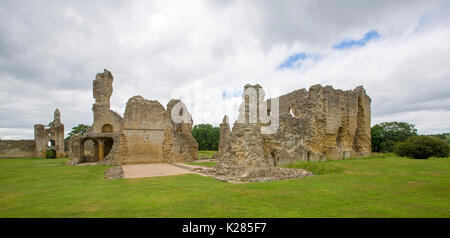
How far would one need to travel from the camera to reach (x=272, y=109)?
27.8m

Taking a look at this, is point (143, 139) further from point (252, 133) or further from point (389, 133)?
point (389, 133)

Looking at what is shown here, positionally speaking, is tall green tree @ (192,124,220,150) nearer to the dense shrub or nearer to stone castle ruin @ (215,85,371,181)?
stone castle ruin @ (215,85,371,181)

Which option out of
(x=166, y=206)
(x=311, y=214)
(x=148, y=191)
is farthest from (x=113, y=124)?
(x=311, y=214)

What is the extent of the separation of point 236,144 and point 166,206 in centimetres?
712

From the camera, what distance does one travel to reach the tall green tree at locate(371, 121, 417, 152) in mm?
30817

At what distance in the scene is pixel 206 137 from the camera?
59.1 meters

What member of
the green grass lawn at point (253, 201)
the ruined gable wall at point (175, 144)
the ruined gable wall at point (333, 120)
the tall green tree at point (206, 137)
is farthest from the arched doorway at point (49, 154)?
the ruined gable wall at point (333, 120)

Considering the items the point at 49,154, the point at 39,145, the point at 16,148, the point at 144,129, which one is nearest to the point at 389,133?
the point at 144,129

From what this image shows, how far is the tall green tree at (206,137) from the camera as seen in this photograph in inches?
2264

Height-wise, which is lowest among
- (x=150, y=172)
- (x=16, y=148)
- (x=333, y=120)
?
(x=16, y=148)

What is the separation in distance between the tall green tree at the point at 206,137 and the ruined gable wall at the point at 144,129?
3333 cm

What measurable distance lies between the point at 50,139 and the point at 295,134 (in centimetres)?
3562
